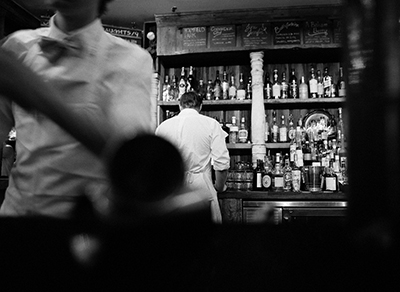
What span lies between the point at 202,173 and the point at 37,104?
7.45ft

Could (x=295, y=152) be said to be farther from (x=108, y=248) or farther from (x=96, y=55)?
(x=108, y=248)

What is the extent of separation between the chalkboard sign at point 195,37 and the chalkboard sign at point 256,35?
15.7 inches

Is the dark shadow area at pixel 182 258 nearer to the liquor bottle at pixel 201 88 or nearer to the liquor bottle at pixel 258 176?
the liquor bottle at pixel 258 176

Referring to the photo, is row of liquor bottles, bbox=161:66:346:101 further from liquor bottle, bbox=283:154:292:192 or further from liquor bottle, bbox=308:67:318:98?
liquor bottle, bbox=283:154:292:192

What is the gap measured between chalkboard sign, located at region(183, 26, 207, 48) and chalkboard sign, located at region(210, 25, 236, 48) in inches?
3.2

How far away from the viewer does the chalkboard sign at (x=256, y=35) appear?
326 centimetres

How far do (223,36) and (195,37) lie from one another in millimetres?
282

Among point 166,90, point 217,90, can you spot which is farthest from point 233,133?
point 166,90

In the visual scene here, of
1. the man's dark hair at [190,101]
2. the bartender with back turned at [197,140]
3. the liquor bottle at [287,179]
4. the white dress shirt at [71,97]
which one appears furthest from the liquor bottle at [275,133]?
the white dress shirt at [71,97]

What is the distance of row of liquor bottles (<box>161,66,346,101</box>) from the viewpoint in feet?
11.1

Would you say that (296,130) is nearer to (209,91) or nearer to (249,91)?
(249,91)

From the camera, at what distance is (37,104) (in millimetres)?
252

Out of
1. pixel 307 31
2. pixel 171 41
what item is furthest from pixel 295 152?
pixel 171 41

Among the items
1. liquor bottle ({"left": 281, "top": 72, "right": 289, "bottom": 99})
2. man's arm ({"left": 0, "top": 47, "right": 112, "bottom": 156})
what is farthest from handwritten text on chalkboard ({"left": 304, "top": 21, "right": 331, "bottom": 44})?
man's arm ({"left": 0, "top": 47, "right": 112, "bottom": 156})
